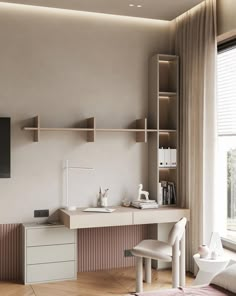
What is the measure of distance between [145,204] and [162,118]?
3.59 ft

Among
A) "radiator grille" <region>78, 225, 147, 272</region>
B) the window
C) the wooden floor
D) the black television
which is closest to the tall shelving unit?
"radiator grille" <region>78, 225, 147, 272</region>

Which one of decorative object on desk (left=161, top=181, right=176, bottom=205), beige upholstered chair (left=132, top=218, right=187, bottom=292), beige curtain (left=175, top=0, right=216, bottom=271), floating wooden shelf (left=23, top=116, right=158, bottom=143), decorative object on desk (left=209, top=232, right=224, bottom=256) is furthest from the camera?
decorative object on desk (left=161, top=181, right=176, bottom=205)

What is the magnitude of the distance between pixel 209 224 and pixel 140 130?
1247 mm

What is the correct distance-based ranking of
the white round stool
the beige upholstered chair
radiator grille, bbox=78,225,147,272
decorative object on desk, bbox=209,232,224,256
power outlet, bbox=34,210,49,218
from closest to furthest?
the white round stool
the beige upholstered chair
decorative object on desk, bbox=209,232,224,256
power outlet, bbox=34,210,49,218
radiator grille, bbox=78,225,147,272

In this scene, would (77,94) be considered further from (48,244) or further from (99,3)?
(48,244)

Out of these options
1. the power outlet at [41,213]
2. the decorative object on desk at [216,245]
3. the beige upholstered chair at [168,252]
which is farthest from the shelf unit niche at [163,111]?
the power outlet at [41,213]

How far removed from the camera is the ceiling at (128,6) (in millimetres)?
4312

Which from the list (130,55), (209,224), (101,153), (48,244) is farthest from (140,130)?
(48,244)

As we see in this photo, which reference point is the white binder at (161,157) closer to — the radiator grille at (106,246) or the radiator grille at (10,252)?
the radiator grille at (106,246)

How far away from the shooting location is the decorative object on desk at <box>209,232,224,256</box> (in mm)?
3953

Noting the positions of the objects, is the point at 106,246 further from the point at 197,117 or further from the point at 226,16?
the point at 226,16

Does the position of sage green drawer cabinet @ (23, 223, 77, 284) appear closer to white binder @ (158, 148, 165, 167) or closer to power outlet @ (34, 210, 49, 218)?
power outlet @ (34, 210, 49, 218)

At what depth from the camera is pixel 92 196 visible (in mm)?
4793

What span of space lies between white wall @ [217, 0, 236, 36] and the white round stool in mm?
2169
